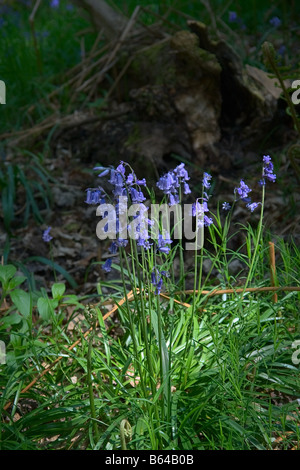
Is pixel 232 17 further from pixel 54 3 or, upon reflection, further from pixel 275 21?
pixel 54 3

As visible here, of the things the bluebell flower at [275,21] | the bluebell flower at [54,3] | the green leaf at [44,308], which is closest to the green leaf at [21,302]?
the green leaf at [44,308]

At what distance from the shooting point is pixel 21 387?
230 centimetres

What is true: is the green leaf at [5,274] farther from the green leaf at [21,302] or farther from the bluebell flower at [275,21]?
the bluebell flower at [275,21]

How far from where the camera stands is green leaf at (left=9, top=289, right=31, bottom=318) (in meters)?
2.70

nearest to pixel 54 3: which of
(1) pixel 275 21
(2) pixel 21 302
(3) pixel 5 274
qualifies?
(1) pixel 275 21

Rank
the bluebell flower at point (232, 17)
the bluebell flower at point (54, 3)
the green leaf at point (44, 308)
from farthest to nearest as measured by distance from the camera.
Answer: the bluebell flower at point (54, 3), the bluebell flower at point (232, 17), the green leaf at point (44, 308)

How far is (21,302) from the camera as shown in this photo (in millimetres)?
2730

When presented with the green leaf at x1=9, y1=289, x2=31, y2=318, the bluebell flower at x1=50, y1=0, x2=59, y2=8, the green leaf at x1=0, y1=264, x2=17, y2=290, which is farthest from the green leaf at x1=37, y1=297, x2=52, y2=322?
the bluebell flower at x1=50, y1=0, x2=59, y2=8

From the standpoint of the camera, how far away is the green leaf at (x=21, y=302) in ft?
8.86

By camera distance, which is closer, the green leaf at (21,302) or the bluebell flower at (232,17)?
the green leaf at (21,302)

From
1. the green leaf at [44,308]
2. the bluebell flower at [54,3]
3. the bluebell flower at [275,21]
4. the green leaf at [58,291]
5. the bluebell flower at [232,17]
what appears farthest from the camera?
the bluebell flower at [54,3]

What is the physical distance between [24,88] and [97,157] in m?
1.42
